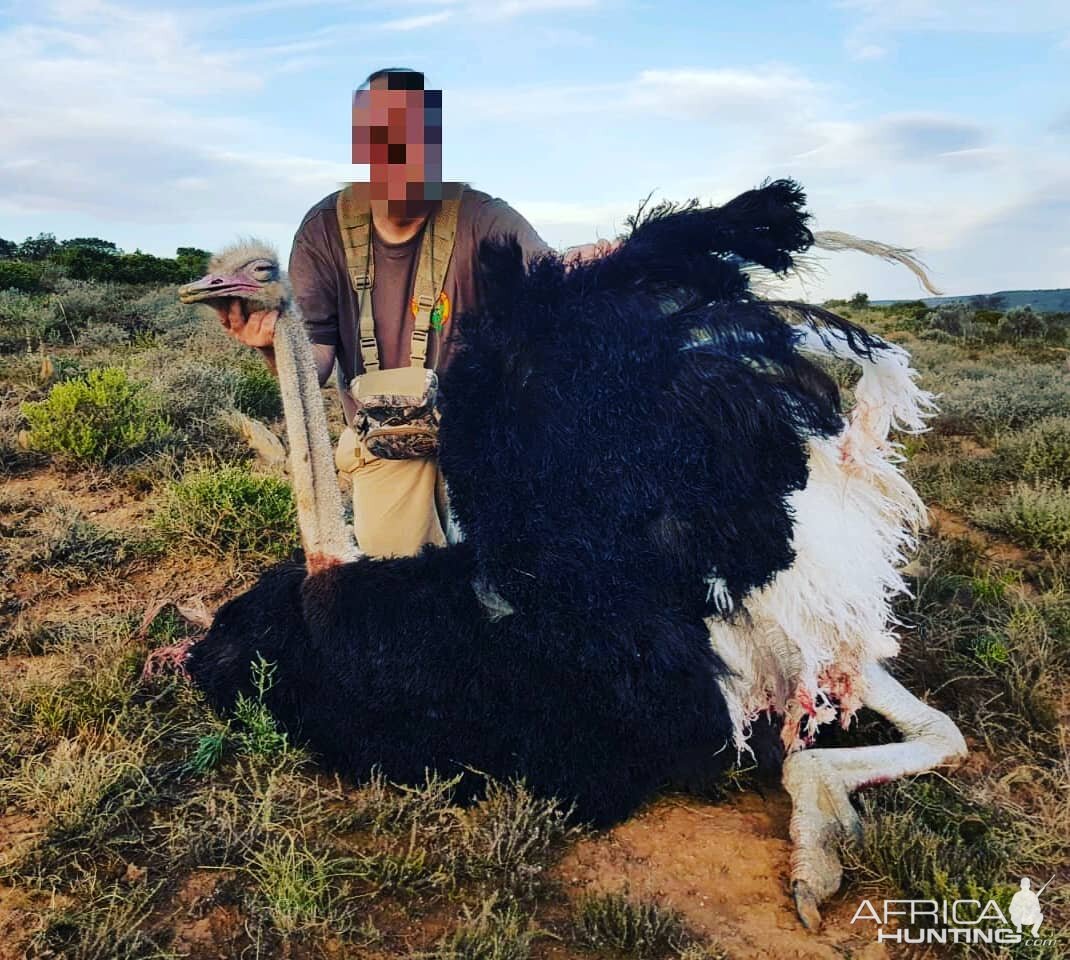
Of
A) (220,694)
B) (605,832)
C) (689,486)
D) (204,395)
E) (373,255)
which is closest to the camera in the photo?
(689,486)

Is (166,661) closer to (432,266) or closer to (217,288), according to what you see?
(217,288)

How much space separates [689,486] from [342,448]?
1976mm

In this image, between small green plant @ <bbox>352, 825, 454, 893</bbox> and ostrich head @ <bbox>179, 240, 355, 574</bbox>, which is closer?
small green plant @ <bbox>352, 825, 454, 893</bbox>

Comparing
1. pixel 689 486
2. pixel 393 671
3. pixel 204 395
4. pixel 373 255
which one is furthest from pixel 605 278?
pixel 204 395

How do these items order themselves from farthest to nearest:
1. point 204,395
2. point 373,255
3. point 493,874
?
point 204,395
point 373,255
point 493,874

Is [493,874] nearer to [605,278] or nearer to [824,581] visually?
[824,581]

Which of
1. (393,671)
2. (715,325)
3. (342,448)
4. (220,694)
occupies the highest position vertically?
(715,325)

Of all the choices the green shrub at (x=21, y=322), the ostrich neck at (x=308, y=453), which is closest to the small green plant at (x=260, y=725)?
the ostrich neck at (x=308, y=453)

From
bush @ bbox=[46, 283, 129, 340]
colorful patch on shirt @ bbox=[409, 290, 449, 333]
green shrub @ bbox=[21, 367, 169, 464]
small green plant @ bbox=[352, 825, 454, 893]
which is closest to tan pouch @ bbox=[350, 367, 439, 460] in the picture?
colorful patch on shirt @ bbox=[409, 290, 449, 333]

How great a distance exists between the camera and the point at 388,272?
11.8 feet

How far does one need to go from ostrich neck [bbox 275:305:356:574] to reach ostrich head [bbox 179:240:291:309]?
0.09 metres

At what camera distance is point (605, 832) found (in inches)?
107

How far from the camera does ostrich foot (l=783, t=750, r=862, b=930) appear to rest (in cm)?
243

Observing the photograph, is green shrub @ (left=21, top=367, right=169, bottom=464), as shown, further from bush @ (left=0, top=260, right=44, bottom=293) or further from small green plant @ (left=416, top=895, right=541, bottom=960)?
bush @ (left=0, top=260, right=44, bottom=293)
